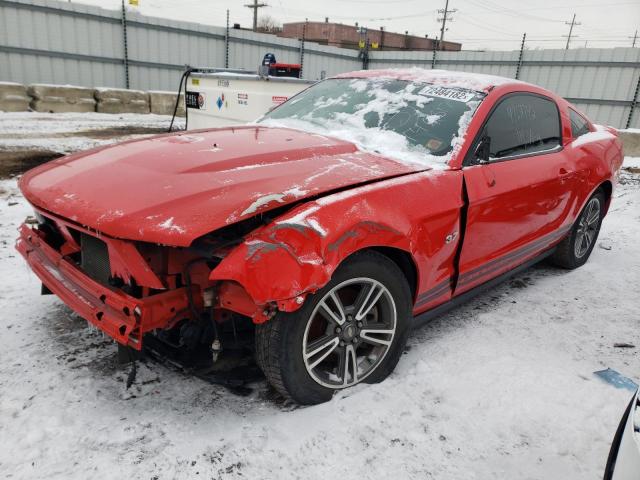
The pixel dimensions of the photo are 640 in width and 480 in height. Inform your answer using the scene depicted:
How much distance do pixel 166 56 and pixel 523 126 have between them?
1448 centimetres

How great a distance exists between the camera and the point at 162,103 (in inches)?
543

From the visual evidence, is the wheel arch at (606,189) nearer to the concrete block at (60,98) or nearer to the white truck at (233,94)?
the white truck at (233,94)

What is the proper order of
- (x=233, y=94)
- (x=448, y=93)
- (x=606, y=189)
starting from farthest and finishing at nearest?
(x=233, y=94) → (x=606, y=189) → (x=448, y=93)

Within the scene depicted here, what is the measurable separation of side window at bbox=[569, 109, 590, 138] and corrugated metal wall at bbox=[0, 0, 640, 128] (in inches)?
515

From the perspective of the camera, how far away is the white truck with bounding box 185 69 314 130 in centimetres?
685

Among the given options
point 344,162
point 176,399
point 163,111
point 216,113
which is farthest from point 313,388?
point 163,111

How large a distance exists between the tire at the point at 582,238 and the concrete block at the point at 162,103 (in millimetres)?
11968

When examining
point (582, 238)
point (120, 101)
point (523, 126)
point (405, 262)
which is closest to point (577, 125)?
point (582, 238)

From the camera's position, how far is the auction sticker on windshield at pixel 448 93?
3.02 metres

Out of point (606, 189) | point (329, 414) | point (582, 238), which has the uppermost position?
point (606, 189)

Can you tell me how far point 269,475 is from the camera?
6.16ft

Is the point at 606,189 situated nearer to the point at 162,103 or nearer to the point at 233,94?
the point at 233,94

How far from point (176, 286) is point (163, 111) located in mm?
13004

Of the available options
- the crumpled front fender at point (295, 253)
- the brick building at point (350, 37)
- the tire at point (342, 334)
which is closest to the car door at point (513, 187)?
the tire at point (342, 334)
